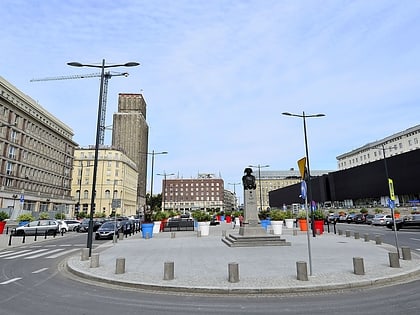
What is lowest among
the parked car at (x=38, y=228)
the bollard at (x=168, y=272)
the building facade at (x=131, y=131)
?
the bollard at (x=168, y=272)

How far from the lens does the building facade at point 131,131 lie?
148750 mm

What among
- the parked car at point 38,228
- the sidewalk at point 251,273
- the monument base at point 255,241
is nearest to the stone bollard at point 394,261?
the sidewalk at point 251,273

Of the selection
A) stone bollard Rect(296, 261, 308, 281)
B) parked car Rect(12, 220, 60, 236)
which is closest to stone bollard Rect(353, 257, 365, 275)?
stone bollard Rect(296, 261, 308, 281)

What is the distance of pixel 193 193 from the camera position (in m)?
169

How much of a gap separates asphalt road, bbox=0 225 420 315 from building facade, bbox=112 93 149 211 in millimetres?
138976

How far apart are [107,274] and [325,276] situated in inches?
266

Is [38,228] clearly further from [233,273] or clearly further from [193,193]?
[193,193]

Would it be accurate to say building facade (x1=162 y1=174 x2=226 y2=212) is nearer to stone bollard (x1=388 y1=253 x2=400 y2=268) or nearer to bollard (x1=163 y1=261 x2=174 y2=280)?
stone bollard (x1=388 y1=253 x2=400 y2=268)

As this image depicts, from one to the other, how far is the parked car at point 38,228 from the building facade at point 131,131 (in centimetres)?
11418

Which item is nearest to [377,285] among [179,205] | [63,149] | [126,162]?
[63,149]

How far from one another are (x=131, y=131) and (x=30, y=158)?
289 feet

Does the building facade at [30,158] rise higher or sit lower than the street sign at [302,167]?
higher

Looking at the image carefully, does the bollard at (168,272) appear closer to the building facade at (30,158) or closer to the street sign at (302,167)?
the street sign at (302,167)

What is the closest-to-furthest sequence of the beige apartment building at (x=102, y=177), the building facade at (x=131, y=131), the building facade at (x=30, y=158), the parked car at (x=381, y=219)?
the parked car at (x=381, y=219) → the building facade at (x=30, y=158) → the beige apartment building at (x=102, y=177) → the building facade at (x=131, y=131)
